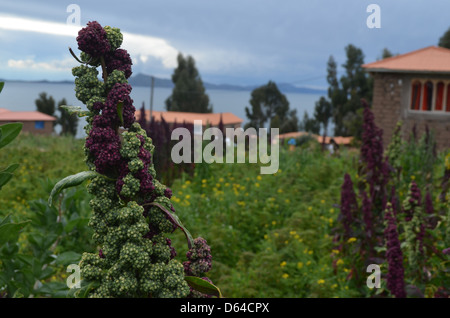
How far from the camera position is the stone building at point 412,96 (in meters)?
17.0

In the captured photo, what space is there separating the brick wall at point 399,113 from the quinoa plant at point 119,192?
1664cm

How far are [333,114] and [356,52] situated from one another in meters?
6.26

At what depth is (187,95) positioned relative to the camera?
50.2m

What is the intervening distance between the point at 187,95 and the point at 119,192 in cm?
4953

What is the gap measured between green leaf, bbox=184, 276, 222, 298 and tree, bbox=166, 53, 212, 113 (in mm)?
48563

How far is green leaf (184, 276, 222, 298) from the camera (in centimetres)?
129

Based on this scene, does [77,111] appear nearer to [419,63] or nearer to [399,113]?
[399,113]

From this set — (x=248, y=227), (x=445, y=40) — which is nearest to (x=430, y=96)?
(x=248, y=227)

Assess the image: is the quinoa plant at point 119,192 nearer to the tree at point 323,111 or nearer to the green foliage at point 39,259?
the green foliage at point 39,259

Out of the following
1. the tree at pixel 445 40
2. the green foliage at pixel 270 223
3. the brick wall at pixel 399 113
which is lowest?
the green foliage at pixel 270 223

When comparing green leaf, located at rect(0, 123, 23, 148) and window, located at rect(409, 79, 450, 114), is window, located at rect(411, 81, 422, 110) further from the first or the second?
green leaf, located at rect(0, 123, 23, 148)

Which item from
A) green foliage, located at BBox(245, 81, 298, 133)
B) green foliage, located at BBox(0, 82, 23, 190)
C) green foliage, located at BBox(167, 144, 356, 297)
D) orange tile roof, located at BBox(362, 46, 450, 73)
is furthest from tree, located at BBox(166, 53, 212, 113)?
green foliage, located at BBox(0, 82, 23, 190)

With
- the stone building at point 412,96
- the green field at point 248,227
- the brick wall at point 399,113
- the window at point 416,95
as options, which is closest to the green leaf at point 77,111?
the green field at point 248,227

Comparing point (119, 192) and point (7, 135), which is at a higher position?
point (7, 135)
